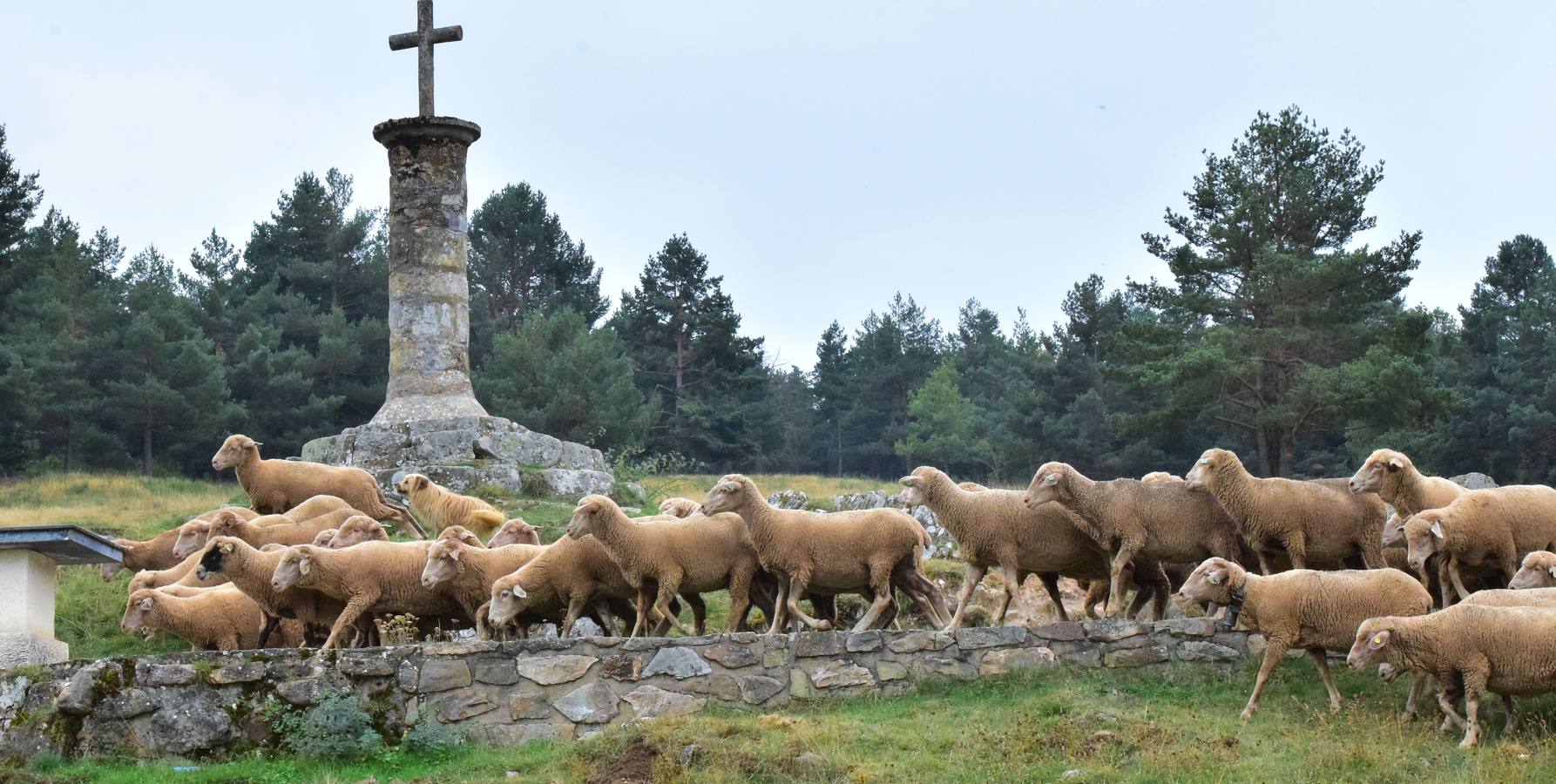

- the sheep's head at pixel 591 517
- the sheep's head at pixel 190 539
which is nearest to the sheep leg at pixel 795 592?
the sheep's head at pixel 591 517

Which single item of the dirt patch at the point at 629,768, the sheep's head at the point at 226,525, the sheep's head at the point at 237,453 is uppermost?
the sheep's head at the point at 237,453

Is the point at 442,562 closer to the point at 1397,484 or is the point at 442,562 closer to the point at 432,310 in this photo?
the point at 1397,484

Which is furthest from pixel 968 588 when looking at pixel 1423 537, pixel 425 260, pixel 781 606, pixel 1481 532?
pixel 425 260

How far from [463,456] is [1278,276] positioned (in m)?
22.6

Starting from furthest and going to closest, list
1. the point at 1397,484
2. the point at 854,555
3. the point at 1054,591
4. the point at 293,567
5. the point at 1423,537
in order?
the point at 1054,591
the point at 1397,484
the point at 854,555
the point at 293,567
the point at 1423,537

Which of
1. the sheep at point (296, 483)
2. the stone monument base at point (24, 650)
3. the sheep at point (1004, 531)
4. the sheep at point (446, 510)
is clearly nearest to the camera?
the stone monument base at point (24, 650)

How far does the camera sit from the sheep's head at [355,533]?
17.2 m

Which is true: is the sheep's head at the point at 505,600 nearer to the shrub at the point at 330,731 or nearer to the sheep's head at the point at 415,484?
the shrub at the point at 330,731

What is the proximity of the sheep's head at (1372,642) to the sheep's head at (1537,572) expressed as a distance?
82.2 inches

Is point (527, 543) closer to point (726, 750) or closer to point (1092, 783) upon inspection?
point (726, 750)

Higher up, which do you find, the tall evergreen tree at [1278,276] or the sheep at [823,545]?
the tall evergreen tree at [1278,276]

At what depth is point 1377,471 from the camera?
16422 mm

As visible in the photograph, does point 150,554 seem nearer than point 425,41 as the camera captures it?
Yes

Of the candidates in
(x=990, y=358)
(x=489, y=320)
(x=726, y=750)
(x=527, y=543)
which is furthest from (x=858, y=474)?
(x=726, y=750)
